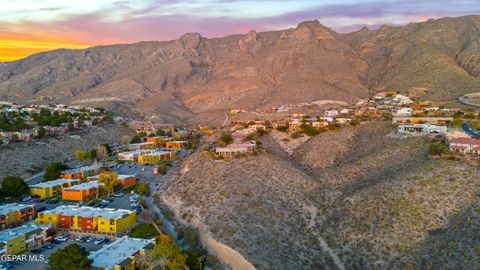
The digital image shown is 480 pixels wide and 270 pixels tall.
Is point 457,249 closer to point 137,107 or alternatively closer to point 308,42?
point 137,107

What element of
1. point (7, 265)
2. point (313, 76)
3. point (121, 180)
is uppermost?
point (313, 76)

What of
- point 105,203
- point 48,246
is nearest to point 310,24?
point 105,203

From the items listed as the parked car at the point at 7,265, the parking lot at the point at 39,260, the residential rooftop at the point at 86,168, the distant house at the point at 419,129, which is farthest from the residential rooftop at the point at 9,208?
the distant house at the point at 419,129

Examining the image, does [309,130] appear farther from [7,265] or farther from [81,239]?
[7,265]

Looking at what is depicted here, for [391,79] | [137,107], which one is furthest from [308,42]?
[137,107]

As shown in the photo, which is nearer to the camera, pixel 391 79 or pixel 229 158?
pixel 229 158

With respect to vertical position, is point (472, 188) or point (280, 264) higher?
point (472, 188)

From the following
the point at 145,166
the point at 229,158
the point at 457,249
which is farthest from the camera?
the point at 145,166
